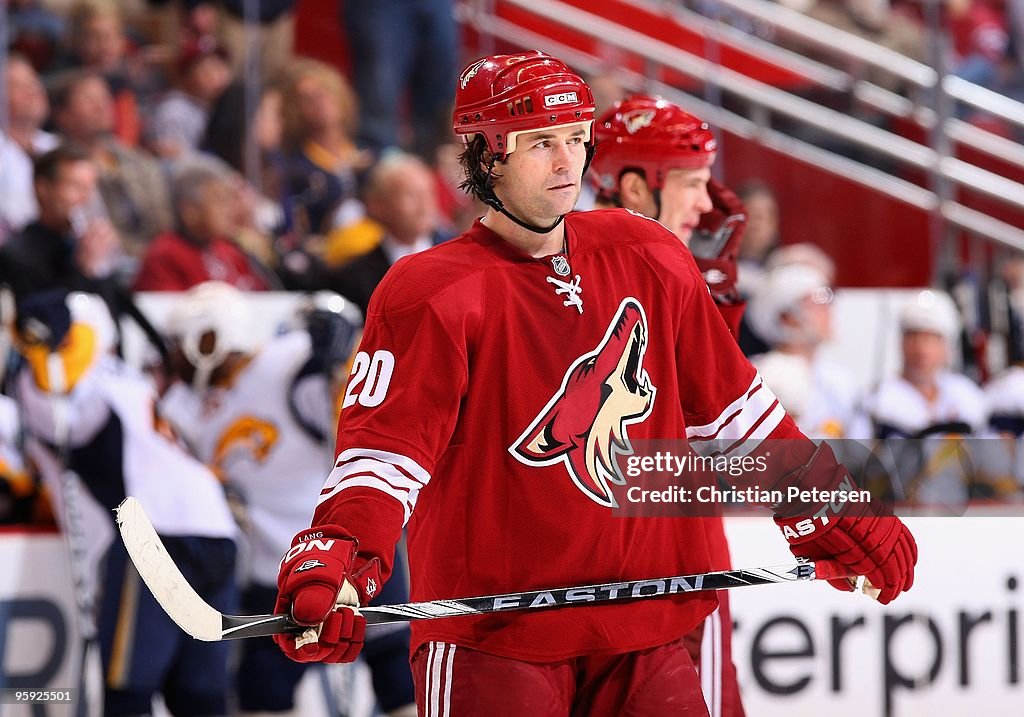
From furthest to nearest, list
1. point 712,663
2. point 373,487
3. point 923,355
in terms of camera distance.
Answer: point 923,355 → point 712,663 → point 373,487

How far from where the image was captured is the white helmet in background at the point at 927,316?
5612mm

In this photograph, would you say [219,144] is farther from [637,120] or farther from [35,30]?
[637,120]

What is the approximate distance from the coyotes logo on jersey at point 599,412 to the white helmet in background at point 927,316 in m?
3.62

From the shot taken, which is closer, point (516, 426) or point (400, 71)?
point (516, 426)

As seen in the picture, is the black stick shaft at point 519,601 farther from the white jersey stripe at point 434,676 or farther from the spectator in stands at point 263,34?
the spectator in stands at point 263,34

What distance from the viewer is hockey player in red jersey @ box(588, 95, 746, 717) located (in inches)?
112

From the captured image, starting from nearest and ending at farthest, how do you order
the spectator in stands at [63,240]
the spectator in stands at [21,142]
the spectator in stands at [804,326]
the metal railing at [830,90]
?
1. the spectator in stands at [63,240]
2. the spectator in stands at [21,142]
3. the spectator in stands at [804,326]
4. the metal railing at [830,90]

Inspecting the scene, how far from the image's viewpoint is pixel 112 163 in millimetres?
5539

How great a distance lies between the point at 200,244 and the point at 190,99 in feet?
2.26

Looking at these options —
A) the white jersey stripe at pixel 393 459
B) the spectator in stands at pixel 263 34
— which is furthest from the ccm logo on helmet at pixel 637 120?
the spectator in stands at pixel 263 34

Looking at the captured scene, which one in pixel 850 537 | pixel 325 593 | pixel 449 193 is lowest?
pixel 325 593

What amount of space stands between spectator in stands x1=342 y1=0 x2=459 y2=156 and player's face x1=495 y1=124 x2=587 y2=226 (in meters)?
3.82

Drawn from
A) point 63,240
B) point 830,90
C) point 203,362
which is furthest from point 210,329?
point 830,90

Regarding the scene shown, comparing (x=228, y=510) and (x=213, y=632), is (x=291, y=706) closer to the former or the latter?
(x=228, y=510)
